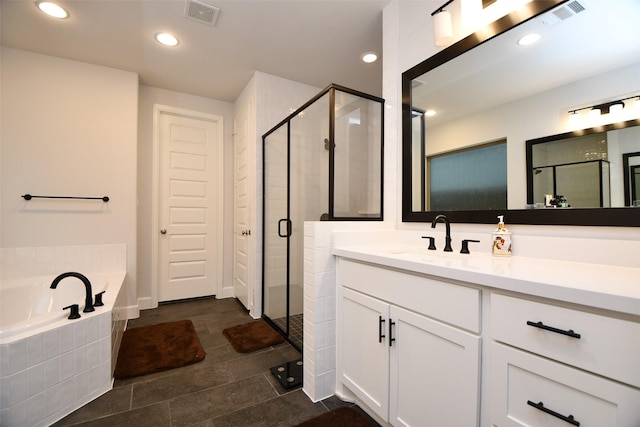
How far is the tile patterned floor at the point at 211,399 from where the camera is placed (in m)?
1.50

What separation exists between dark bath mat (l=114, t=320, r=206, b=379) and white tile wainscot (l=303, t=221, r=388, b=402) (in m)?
1.00

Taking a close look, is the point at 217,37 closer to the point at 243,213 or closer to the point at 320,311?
the point at 243,213

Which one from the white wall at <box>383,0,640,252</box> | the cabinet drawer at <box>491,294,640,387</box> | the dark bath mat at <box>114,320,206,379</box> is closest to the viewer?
the cabinet drawer at <box>491,294,640,387</box>

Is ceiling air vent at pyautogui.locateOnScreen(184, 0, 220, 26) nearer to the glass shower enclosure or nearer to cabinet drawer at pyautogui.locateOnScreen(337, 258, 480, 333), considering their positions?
the glass shower enclosure

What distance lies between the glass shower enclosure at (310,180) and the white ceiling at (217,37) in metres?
0.67

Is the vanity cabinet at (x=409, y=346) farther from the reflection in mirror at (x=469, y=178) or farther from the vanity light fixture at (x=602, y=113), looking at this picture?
the vanity light fixture at (x=602, y=113)

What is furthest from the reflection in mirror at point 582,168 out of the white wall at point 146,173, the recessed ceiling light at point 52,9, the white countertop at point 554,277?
the white wall at point 146,173

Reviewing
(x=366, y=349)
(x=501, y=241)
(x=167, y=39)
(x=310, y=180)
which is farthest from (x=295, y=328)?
(x=167, y=39)

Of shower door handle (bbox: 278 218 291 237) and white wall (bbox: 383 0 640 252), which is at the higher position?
white wall (bbox: 383 0 640 252)

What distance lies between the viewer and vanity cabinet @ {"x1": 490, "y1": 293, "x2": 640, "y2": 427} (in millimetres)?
675

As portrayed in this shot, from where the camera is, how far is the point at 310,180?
2.53 meters

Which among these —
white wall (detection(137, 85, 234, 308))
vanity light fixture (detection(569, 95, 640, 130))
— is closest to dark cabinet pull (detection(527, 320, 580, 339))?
vanity light fixture (detection(569, 95, 640, 130))

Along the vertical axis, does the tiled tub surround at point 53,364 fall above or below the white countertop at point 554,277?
below

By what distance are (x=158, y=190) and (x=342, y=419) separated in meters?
3.18
